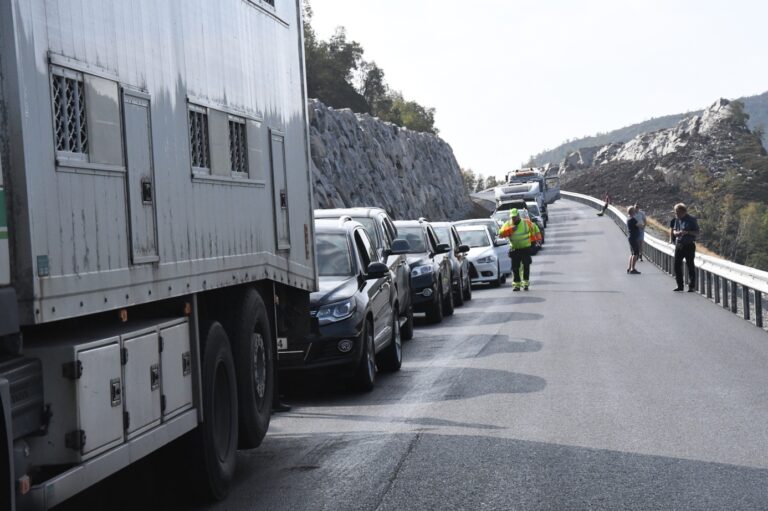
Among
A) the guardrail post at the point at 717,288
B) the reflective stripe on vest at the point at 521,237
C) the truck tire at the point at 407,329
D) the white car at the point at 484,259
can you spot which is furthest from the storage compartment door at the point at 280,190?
the white car at the point at 484,259

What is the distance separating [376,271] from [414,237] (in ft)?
30.6

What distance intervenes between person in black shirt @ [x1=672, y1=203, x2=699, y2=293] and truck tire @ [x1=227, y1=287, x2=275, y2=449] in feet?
56.0

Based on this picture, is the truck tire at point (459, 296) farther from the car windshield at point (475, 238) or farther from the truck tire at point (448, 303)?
the car windshield at point (475, 238)

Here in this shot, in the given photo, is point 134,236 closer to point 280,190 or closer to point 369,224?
point 280,190

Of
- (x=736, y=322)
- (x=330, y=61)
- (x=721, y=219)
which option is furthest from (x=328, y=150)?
(x=721, y=219)

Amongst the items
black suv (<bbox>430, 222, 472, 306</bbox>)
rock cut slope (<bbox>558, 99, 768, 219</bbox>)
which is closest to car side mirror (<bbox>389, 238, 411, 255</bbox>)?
black suv (<bbox>430, 222, 472, 306</bbox>)

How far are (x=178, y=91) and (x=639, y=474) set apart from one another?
362 cm

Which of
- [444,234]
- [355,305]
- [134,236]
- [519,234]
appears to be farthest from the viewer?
[519,234]

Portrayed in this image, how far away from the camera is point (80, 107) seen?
5852 mm

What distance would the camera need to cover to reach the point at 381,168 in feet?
202

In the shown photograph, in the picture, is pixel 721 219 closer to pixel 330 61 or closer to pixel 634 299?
pixel 330 61

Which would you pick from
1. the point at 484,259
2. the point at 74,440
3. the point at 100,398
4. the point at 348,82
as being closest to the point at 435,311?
the point at 484,259

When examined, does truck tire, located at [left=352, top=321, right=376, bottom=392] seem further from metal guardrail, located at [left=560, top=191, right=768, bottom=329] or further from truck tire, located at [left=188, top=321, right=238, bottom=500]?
metal guardrail, located at [left=560, top=191, right=768, bottom=329]

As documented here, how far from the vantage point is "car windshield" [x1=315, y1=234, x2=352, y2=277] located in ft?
44.2
